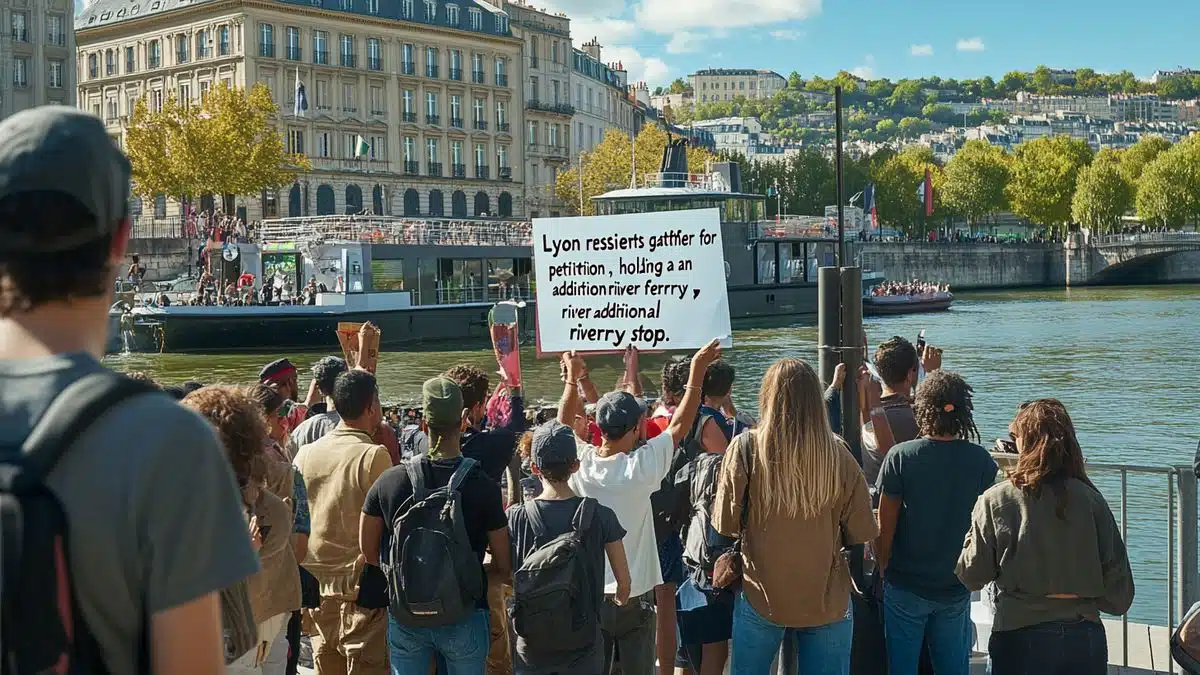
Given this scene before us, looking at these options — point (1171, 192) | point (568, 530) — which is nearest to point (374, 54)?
point (1171, 192)

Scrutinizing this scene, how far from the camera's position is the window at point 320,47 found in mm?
63844

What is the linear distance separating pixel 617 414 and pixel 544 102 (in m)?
71.8

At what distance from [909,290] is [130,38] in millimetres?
38191

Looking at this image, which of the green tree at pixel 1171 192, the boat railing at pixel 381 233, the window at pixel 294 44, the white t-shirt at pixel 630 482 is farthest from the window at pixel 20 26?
the green tree at pixel 1171 192

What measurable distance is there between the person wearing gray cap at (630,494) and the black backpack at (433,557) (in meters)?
0.56

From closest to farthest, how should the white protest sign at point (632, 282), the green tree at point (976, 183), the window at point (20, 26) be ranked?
the white protest sign at point (632, 282), the window at point (20, 26), the green tree at point (976, 183)

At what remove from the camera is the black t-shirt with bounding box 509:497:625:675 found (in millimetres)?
4285

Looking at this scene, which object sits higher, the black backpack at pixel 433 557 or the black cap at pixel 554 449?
the black cap at pixel 554 449

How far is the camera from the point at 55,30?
183ft

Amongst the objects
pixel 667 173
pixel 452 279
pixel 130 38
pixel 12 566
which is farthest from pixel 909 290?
pixel 12 566

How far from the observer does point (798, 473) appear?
4.27 m

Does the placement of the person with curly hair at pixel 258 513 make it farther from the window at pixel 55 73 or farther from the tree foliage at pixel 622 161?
the tree foliage at pixel 622 161

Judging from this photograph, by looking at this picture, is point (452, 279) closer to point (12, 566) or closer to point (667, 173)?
point (667, 173)

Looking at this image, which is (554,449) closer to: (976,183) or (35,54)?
(35,54)
